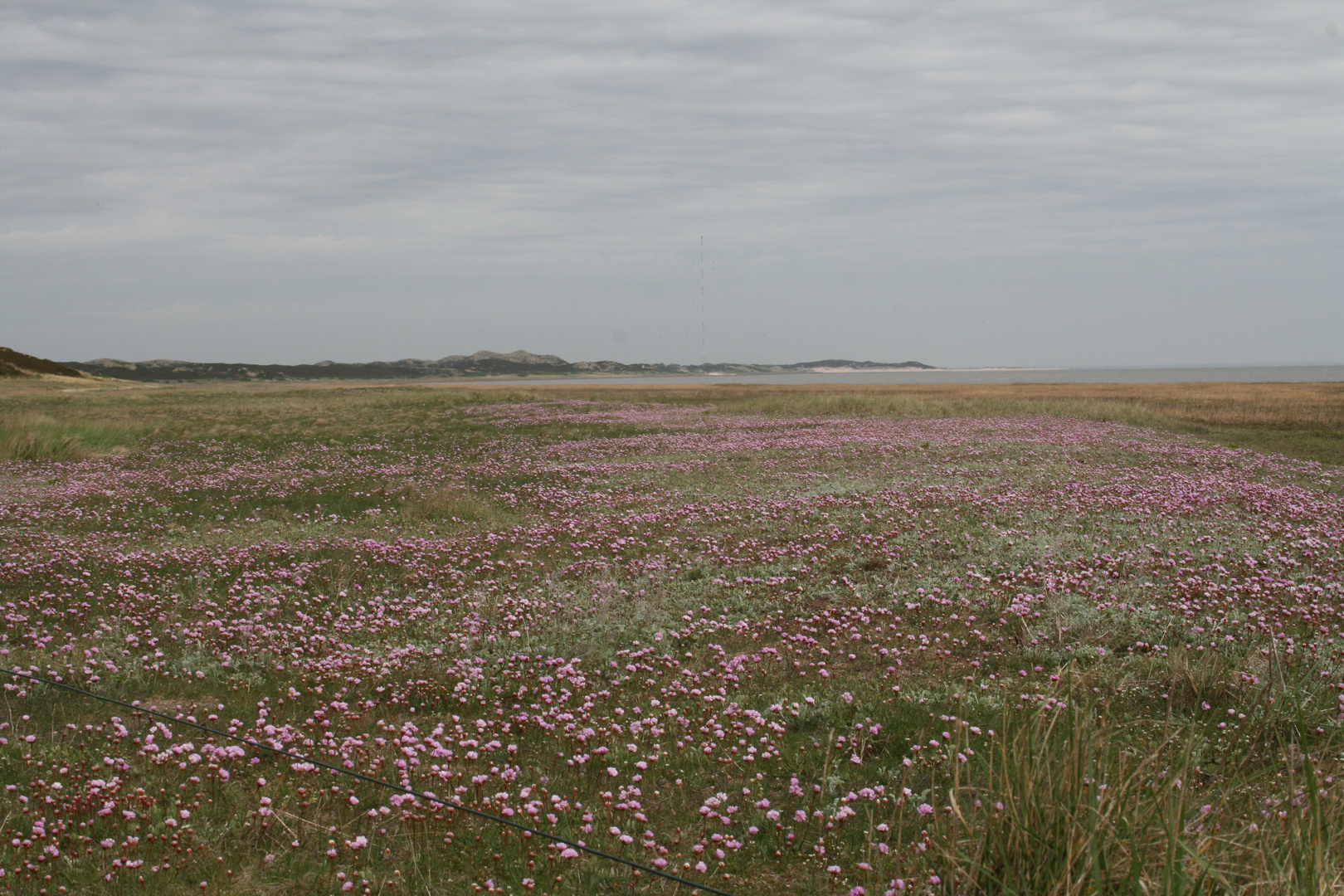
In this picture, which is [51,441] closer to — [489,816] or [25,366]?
[489,816]

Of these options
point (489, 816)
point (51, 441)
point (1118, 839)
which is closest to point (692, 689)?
point (489, 816)


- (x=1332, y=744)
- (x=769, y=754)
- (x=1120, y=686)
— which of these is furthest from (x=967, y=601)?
(x=769, y=754)

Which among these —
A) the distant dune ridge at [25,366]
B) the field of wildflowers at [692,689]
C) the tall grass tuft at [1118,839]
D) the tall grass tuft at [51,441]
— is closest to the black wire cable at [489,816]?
the field of wildflowers at [692,689]

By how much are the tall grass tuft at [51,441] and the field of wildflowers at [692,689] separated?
9.80m

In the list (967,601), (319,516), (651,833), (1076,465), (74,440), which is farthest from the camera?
(74,440)

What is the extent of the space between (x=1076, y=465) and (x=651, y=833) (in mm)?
20521

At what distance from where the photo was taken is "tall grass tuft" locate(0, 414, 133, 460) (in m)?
25.6

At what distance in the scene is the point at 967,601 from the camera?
9.85m

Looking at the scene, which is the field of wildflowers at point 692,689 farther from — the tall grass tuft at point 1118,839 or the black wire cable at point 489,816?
the black wire cable at point 489,816

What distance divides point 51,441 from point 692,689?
91.7ft

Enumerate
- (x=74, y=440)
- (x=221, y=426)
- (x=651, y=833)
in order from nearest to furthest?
(x=651, y=833) → (x=74, y=440) → (x=221, y=426)

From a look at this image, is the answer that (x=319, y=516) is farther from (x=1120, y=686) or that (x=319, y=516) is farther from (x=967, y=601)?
(x=1120, y=686)

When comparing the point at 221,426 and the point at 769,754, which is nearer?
the point at 769,754

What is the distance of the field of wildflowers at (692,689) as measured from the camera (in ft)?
14.8
